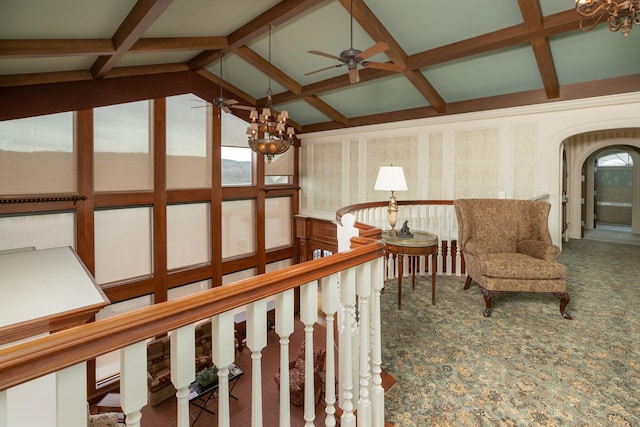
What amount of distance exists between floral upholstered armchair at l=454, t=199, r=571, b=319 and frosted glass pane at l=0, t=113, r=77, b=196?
617 centimetres

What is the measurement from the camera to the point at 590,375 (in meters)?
2.07

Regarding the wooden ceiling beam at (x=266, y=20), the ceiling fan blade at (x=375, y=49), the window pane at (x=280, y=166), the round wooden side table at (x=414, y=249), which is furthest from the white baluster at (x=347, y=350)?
the window pane at (x=280, y=166)

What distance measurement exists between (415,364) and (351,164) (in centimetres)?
591

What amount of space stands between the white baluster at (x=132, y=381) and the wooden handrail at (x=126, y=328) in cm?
3

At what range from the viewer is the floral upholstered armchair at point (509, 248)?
294 cm

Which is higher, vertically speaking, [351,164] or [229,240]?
[351,164]

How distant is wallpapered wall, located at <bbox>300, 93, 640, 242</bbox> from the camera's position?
4.75 m

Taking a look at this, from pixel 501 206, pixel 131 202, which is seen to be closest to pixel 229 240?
pixel 131 202

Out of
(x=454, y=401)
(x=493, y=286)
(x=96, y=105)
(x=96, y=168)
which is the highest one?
(x=96, y=105)

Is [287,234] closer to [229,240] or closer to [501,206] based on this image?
[229,240]

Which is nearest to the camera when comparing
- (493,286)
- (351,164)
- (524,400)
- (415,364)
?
(524,400)

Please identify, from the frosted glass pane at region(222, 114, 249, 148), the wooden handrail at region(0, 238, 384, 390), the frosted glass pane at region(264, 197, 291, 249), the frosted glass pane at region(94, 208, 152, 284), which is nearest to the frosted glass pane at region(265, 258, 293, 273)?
the frosted glass pane at region(264, 197, 291, 249)

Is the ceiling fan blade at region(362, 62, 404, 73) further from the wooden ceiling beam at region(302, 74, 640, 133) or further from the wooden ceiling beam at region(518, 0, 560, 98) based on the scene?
the wooden ceiling beam at region(302, 74, 640, 133)

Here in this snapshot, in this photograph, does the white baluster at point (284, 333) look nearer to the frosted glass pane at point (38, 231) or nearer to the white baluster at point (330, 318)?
the white baluster at point (330, 318)
